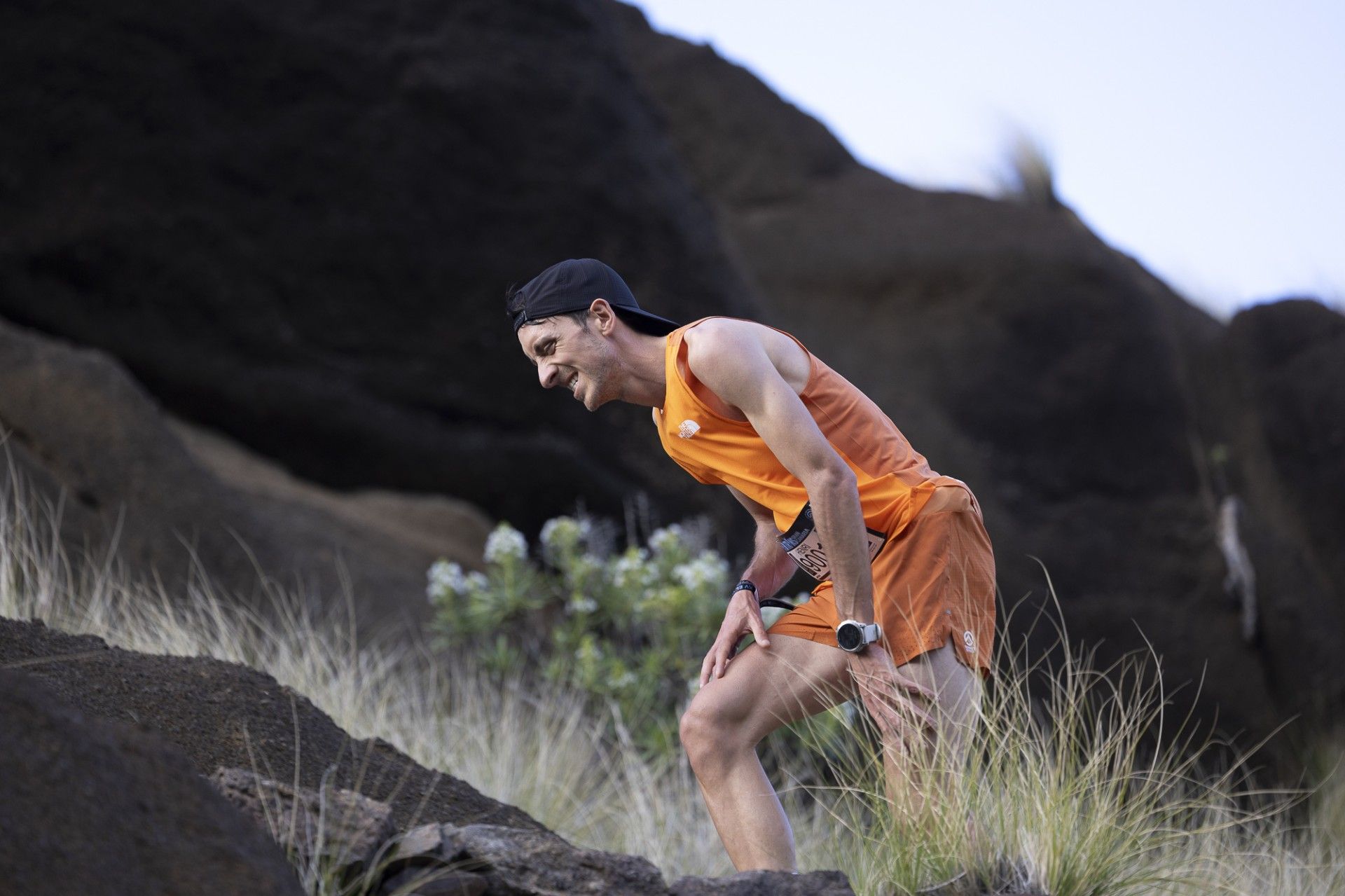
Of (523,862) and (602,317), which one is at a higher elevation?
(602,317)

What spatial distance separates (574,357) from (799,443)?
631mm

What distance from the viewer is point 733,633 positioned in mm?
3002

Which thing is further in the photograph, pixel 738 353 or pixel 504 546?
pixel 504 546

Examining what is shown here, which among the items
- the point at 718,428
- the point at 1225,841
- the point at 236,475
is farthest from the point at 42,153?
the point at 1225,841

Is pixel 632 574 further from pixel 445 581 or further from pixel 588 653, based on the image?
pixel 445 581

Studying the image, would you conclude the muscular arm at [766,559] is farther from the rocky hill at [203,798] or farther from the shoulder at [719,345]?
the rocky hill at [203,798]

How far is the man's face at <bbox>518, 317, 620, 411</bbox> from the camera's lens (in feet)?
9.80

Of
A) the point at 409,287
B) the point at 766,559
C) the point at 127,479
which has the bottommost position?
the point at 127,479

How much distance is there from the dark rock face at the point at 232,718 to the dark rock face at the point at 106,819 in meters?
0.80

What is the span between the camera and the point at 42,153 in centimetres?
792

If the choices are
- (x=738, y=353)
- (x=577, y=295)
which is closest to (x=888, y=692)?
(x=738, y=353)

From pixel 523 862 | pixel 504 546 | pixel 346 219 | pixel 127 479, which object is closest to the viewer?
pixel 523 862

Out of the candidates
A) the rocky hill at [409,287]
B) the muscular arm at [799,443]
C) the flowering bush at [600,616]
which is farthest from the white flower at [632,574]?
the muscular arm at [799,443]

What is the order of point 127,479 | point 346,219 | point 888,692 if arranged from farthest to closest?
point 346,219 < point 127,479 < point 888,692
